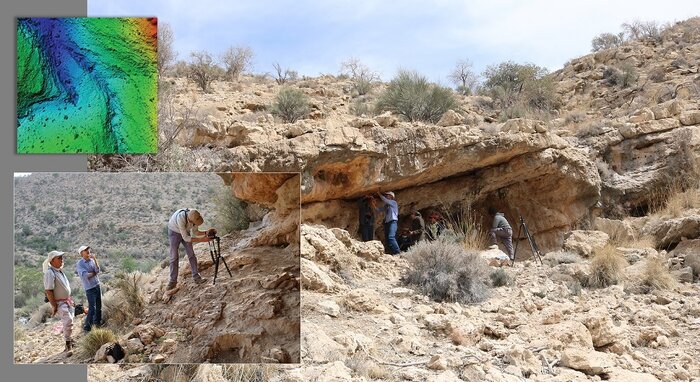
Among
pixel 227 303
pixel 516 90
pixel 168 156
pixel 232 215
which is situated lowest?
pixel 227 303

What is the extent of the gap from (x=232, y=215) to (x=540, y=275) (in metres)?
4.82

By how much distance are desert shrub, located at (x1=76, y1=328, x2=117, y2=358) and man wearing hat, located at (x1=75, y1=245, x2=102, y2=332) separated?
0.05 metres

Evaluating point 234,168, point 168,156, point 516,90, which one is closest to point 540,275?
point 234,168

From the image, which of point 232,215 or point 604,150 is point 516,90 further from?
point 232,215

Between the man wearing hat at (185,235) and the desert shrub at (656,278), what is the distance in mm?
5529

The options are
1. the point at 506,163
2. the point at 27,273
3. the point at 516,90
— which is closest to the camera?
the point at 27,273

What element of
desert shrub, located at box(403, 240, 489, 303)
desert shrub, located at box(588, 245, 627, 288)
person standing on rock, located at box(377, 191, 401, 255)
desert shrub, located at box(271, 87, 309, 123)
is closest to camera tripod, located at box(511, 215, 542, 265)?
desert shrub, located at box(588, 245, 627, 288)

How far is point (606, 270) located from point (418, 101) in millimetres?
5016

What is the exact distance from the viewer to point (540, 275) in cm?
743

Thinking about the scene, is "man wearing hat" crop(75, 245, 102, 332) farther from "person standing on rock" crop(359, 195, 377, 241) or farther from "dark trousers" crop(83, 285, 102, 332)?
"person standing on rock" crop(359, 195, 377, 241)

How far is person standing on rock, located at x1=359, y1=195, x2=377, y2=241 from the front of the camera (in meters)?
9.06

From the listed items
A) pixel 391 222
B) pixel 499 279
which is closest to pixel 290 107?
pixel 391 222

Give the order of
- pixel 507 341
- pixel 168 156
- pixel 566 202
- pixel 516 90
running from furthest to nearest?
pixel 516 90 < pixel 566 202 < pixel 168 156 < pixel 507 341

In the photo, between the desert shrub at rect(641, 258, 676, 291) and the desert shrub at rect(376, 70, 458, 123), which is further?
the desert shrub at rect(376, 70, 458, 123)
